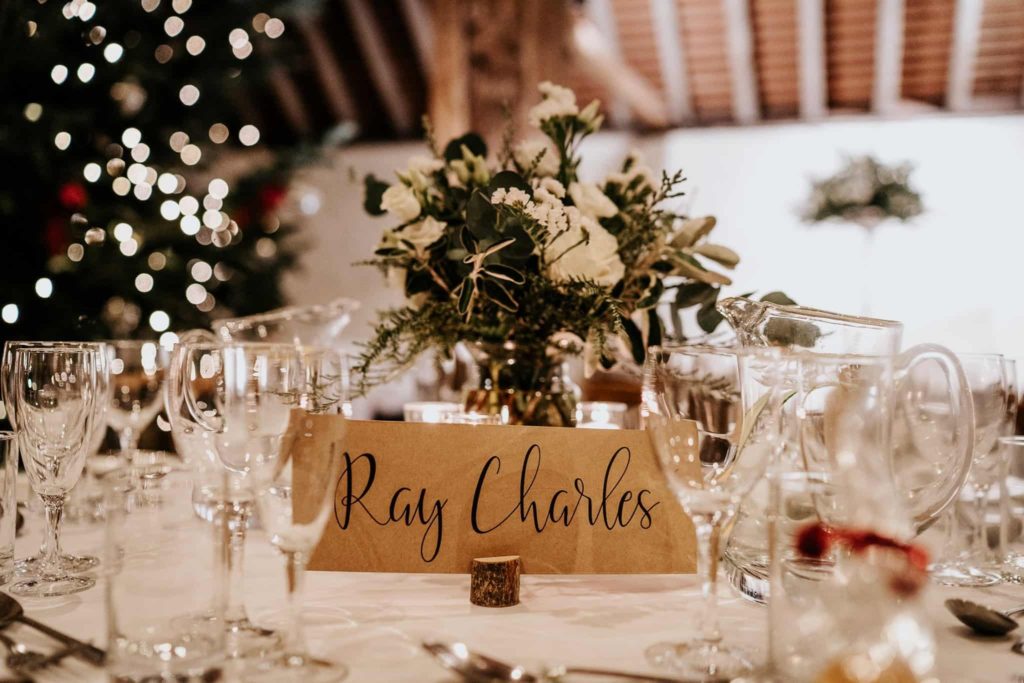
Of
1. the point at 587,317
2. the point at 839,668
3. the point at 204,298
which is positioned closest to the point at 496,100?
the point at 204,298

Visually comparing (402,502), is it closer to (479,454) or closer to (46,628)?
(479,454)

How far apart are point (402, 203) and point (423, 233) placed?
1.7 inches

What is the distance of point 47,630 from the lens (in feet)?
2.23

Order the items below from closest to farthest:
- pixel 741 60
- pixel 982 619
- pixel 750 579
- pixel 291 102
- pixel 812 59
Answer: pixel 982 619 → pixel 750 579 → pixel 812 59 → pixel 741 60 → pixel 291 102

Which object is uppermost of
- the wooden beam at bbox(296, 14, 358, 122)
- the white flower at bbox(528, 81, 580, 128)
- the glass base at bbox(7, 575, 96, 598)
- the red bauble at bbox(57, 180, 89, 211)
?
the wooden beam at bbox(296, 14, 358, 122)

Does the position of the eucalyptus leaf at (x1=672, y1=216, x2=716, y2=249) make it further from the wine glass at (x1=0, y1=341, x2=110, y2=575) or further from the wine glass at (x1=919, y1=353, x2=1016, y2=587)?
the wine glass at (x1=0, y1=341, x2=110, y2=575)

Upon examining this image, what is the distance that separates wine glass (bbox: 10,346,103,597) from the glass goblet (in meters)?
0.28

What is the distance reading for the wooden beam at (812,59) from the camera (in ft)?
19.3

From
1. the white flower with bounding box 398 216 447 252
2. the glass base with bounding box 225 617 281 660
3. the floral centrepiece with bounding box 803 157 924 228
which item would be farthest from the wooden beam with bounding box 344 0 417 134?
the glass base with bounding box 225 617 281 660

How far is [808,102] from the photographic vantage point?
6.74 metres

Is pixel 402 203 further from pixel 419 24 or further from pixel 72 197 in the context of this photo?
pixel 419 24

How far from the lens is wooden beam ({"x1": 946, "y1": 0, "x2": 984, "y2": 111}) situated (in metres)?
5.76

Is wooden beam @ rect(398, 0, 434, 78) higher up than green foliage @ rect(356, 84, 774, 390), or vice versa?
wooden beam @ rect(398, 0, 434, 78)

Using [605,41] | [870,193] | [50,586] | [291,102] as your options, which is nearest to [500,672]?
[50,586]
